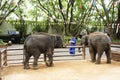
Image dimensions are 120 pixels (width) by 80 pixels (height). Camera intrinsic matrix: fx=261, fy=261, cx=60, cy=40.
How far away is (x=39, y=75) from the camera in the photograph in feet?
27.7

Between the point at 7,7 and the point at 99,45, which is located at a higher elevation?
the point at 7,7

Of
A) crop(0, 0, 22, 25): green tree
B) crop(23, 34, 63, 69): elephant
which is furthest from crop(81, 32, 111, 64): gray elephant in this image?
crop(0, 0, 22, 25): green tree

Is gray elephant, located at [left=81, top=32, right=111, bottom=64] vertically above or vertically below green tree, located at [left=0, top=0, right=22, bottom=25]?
below

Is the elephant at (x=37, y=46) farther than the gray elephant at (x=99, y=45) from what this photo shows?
No

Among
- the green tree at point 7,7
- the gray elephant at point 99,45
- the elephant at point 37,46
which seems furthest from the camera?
the green tree at point 7,7

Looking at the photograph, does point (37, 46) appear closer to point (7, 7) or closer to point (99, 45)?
point (99, 45)

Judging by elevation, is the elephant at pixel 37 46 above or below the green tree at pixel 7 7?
below

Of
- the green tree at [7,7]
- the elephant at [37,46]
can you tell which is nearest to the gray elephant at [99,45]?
the elephant at [37,46]

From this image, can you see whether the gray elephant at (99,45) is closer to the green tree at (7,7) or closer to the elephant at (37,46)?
the elephant at (37,46)

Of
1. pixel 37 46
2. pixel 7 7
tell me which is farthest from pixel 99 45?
pixel 7 7

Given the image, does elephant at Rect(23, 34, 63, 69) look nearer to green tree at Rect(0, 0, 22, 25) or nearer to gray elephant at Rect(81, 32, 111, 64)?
gray elephant at Rect(81, 32, 111, 64)

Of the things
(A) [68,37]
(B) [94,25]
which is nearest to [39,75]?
(A) [68,37]

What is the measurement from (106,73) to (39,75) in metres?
2.21

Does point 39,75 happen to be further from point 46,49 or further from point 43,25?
point 43,25
